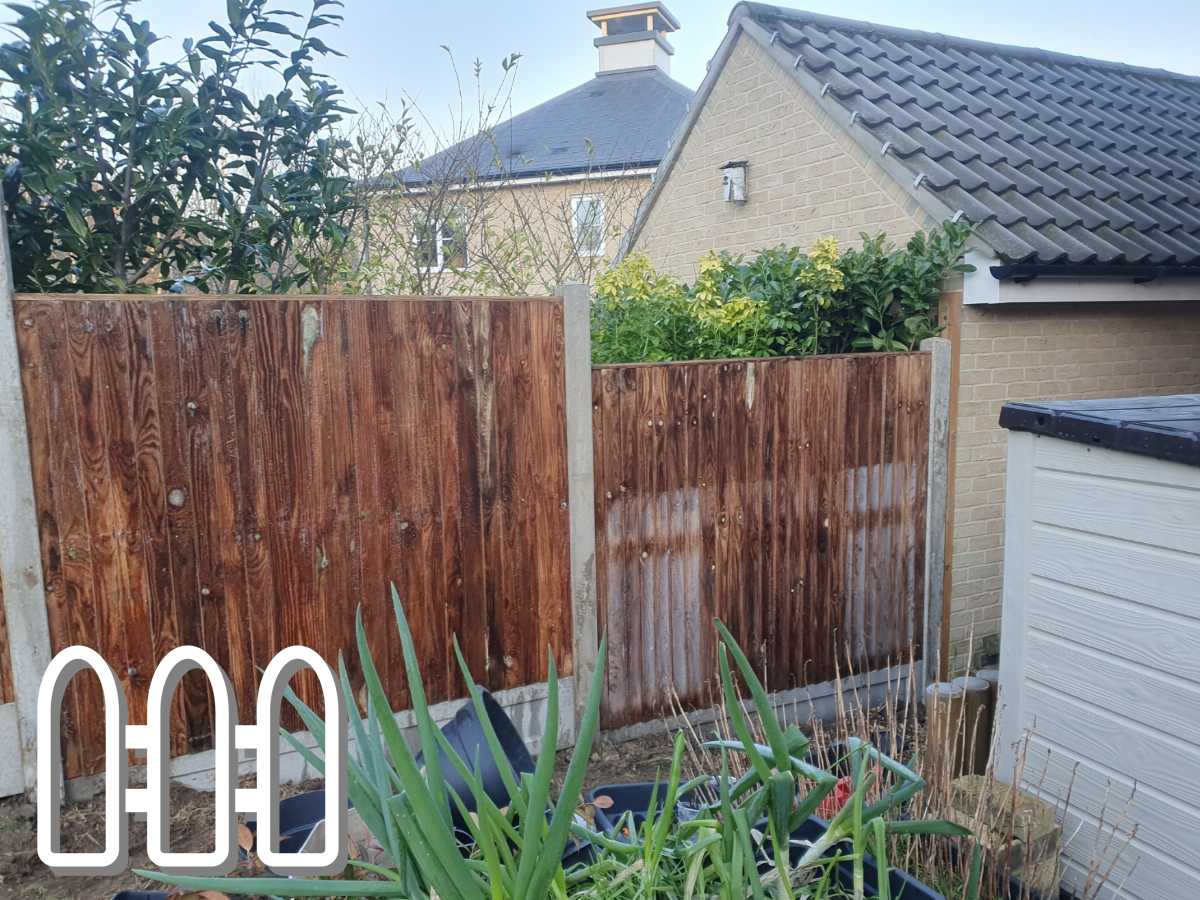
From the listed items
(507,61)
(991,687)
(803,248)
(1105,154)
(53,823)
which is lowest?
(991,687)

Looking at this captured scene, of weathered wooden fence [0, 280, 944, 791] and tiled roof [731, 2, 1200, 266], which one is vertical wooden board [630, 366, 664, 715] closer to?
weathered wooden fence [0, 280, 944, 791]

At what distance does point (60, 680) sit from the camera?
2.29 m

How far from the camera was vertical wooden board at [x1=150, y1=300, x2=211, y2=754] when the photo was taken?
10.8 ft

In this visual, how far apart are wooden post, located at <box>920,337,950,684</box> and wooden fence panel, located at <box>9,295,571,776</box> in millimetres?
2205

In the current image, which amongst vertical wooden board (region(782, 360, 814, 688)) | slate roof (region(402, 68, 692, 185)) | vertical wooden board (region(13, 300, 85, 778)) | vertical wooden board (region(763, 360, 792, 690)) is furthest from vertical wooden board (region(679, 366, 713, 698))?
slate roof (region(402, 68, 692, 185))

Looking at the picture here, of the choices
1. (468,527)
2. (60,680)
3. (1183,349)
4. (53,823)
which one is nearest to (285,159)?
(468,527)

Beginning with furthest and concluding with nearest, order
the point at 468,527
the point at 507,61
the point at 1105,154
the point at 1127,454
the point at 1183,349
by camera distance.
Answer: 1. the point at 507,61
2. the point at 1105,154
3. the point at 1183,349
4. the point at 468,527
5. the point at 1127,454

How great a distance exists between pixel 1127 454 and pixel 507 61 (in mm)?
6214

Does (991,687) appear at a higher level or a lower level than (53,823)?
lower

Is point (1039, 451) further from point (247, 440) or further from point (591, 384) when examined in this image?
point (247, 440)

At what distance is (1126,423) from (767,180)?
15.6 feet

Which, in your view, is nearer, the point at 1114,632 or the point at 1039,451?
the point at 1114,632

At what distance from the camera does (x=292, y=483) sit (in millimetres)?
3557

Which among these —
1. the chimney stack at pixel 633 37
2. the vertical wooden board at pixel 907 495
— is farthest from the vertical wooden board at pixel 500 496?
the chimney stack at pixel 633 37
